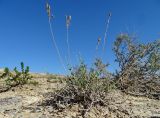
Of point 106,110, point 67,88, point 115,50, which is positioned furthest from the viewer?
point 115,50

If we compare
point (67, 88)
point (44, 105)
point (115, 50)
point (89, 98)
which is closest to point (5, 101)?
point (44, 105)

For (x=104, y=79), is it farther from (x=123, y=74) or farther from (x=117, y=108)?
(x=123, y=74)

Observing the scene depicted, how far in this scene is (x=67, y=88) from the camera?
588 cm

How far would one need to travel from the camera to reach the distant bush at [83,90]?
5512 millimetres

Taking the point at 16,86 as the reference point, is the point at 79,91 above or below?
below

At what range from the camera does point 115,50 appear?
8.06 meters

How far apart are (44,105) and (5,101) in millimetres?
833

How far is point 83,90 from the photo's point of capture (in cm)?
550

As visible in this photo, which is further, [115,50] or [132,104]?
[115,50]

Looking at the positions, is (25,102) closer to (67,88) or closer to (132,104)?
(67,88)

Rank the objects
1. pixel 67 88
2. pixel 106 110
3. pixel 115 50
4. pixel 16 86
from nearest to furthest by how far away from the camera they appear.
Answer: pixel 106 110, pixel 67 88, pixel 16 86, pixel 115 50

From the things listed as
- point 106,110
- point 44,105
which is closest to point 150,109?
point 106,110

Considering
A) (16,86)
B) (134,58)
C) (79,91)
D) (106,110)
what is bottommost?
(106,110)

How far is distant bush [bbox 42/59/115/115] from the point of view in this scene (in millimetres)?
5512
